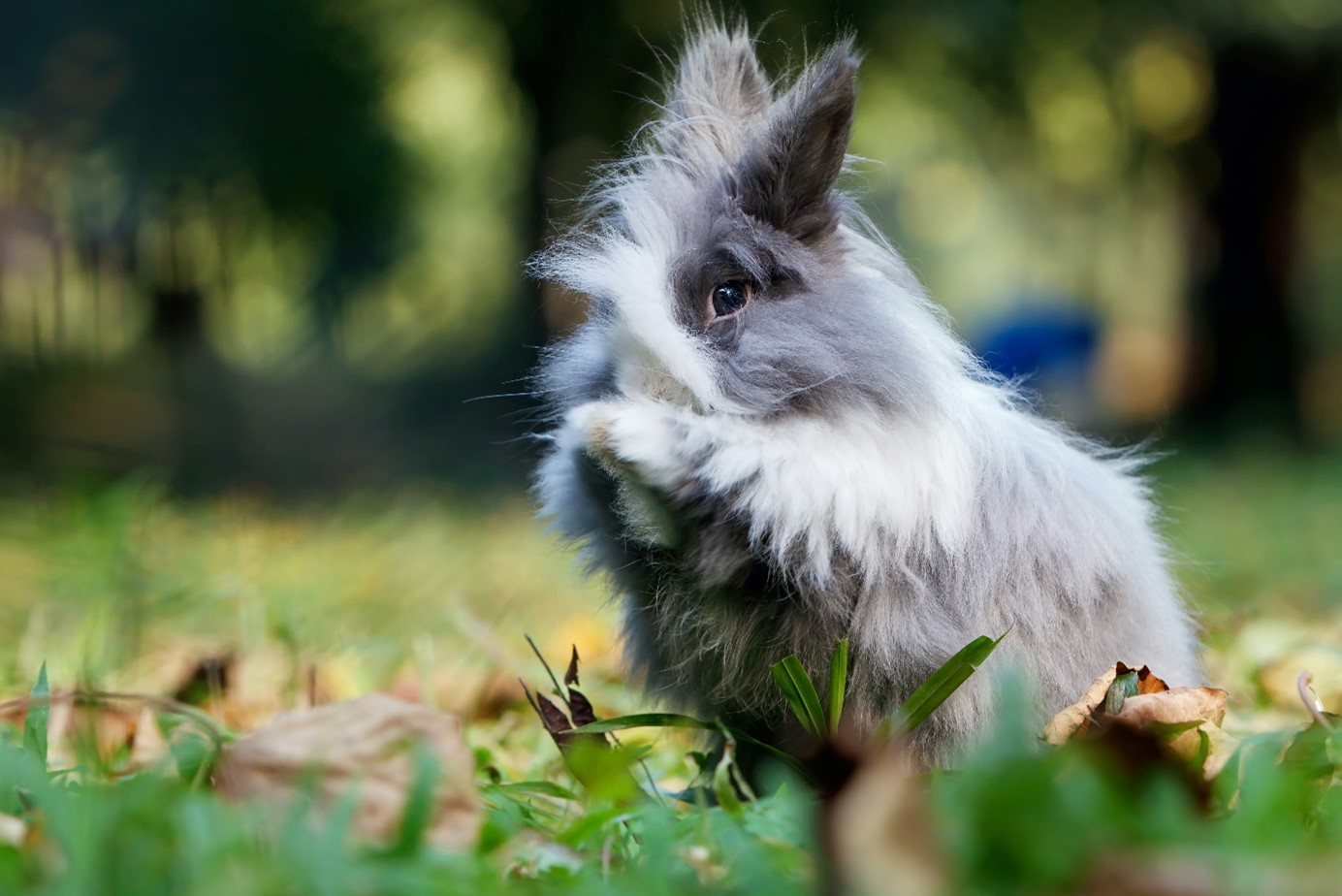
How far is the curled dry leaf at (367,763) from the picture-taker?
142 centimetres

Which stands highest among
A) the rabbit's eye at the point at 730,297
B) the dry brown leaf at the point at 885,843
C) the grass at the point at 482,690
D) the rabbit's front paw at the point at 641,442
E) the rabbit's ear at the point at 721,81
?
the rabbit's ear at the point at 721,81

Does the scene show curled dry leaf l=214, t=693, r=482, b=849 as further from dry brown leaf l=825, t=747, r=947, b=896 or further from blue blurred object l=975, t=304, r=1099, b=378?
blue blurred object l=975, t=304, r=1099, b=378

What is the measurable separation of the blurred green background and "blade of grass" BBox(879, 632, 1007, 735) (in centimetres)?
84

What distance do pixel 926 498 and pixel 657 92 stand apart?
6.23 m

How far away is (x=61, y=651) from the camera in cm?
301

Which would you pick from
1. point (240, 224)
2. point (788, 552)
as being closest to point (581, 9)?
point (240, 224)

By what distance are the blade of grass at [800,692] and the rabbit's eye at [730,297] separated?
0.67m

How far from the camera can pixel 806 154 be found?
2248 millimetres

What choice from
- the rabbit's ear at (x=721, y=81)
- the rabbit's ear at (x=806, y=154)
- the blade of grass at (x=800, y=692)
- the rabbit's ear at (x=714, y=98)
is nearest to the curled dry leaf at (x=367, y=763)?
the blade of grass at (x=800, y=692)

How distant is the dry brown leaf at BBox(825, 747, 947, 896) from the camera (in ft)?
3.27

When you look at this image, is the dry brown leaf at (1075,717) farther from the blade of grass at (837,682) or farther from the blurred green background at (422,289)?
the blurred green background at (422,289)

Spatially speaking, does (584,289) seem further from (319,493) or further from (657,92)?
(657,92)

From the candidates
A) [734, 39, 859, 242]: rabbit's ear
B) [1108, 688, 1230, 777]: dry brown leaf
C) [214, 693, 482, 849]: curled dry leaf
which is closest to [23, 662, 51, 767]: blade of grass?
[214, 693, 482, 849]: curled dry leaf

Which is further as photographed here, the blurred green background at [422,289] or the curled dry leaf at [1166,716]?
the blurred green background at [422,289]
